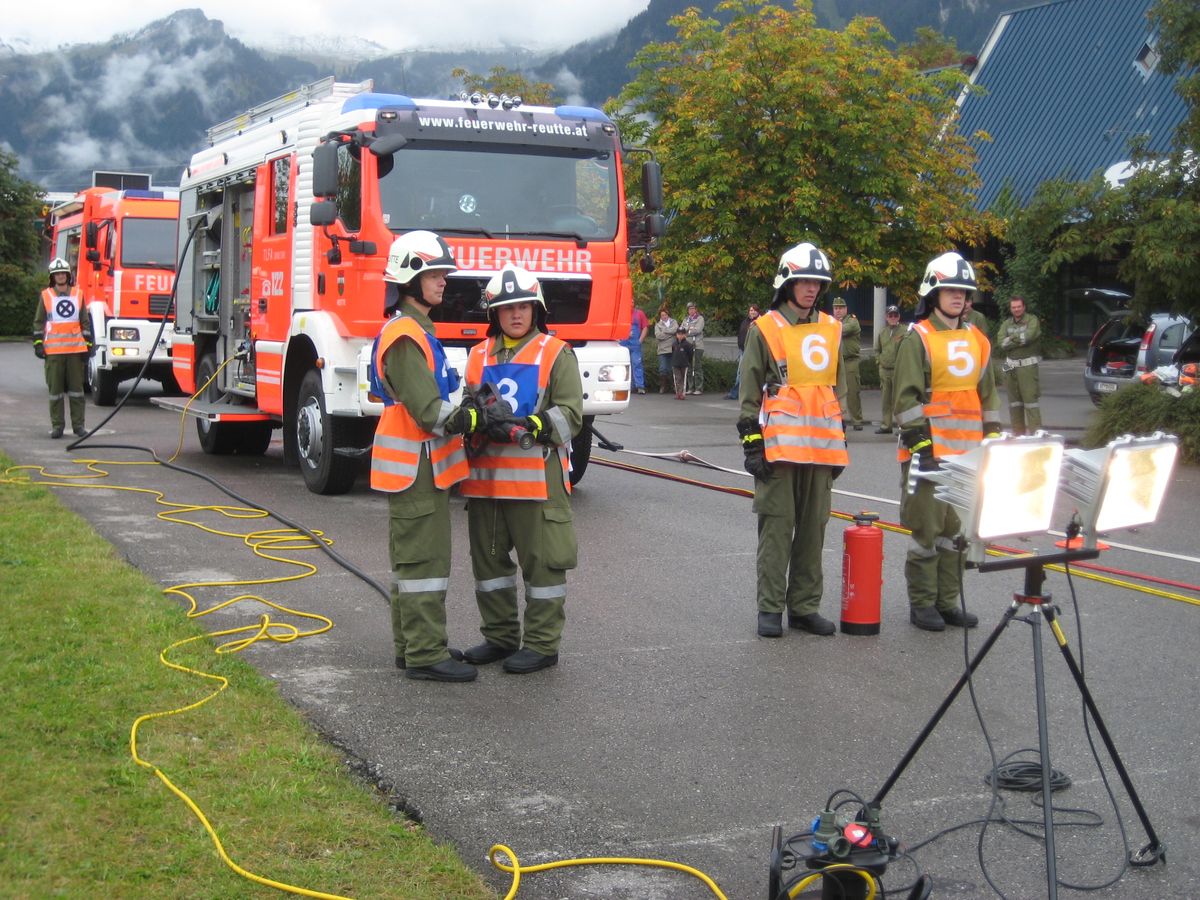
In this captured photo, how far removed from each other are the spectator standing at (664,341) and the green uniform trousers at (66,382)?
12.4 metres

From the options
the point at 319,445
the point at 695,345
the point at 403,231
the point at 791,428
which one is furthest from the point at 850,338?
the point at 791,428

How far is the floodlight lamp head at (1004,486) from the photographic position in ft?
13.0

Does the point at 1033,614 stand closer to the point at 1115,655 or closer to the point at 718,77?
the point at 1115,655

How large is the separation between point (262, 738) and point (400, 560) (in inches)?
49.2

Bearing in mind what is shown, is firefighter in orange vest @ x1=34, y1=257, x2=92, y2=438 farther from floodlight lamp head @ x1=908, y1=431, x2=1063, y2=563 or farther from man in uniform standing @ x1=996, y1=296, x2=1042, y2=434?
floodlight lamp head @ x1=908, y1=431, x2=1063, y2=563

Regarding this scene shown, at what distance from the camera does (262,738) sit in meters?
5.47

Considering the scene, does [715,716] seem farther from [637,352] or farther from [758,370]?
[637,352]

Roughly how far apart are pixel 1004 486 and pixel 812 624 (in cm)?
363

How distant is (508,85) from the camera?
3750 centimetres

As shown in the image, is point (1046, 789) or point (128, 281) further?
point (128, 281)

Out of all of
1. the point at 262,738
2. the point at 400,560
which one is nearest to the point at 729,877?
the point at 262,738

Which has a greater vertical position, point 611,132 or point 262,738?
point 611,132

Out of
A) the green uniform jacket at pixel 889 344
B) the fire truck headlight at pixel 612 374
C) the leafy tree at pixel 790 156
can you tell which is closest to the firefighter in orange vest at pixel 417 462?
the fire truck headlight at pixel 612 374

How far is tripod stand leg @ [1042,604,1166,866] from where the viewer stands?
4238mm
